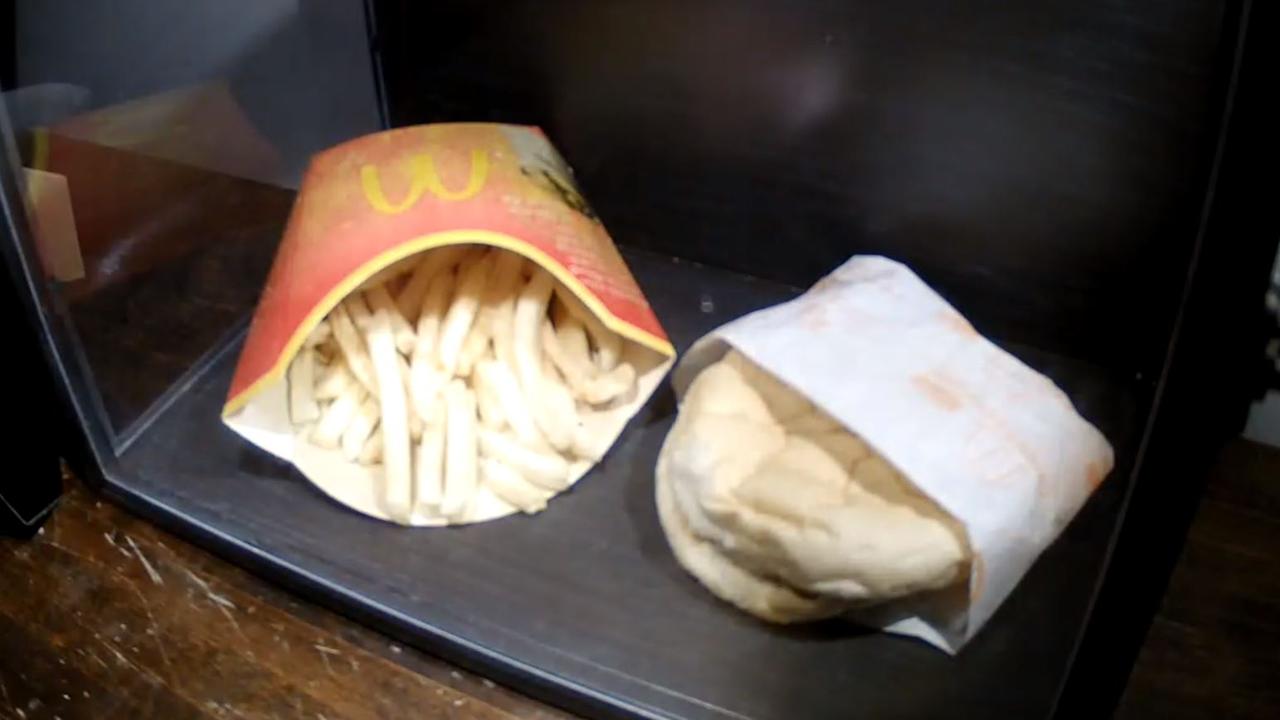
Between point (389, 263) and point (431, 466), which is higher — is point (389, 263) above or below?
above

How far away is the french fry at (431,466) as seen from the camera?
0.71 meters

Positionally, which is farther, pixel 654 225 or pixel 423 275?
pixel 654 225

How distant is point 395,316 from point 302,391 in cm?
7

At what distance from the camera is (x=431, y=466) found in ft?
2.35

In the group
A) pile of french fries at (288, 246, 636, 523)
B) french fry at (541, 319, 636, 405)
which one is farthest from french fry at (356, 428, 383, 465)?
french fry at (541, 319, 636, 405)

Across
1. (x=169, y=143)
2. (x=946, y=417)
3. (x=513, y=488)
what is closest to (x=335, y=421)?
(x=513, y=488)

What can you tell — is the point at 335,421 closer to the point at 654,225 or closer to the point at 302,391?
the point at 302,391

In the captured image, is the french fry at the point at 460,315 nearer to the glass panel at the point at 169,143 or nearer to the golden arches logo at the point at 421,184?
the golden arches logo at the point at 421,184

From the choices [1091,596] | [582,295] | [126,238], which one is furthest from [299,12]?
[1091,596]

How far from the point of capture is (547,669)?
648mm

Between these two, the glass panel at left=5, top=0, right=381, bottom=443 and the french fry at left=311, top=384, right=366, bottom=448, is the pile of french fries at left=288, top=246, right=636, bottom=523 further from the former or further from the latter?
the glass panel at left=5, top=0, right=381, bottom=443

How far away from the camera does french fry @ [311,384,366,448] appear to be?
0.74 metres

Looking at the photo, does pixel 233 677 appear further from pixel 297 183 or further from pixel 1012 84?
pixel 1012 84

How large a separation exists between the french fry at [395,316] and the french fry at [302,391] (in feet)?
0.17
